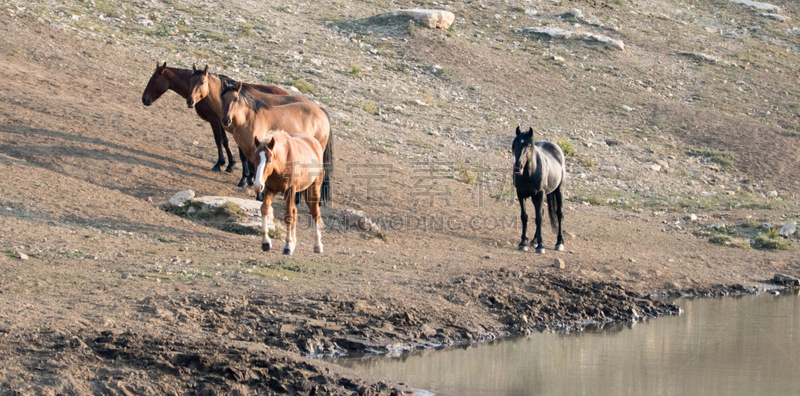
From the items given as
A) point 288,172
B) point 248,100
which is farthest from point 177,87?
point 288,172

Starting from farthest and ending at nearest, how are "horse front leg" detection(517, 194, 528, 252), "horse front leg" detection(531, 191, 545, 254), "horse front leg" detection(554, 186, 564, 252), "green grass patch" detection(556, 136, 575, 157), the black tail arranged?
1. "green grass patch" detection(556, 136, 575, 157)
2. the black tail
3. "horse front leg" detection(554, 186, 564, 252)
4. "horse front leg" detection(517, 194, 528, 252)
5. "horse front leg" detection(531, 191, 545, 254)

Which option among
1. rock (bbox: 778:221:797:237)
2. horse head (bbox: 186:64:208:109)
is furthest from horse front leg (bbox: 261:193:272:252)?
rock (bbox: 778:221:797:237)

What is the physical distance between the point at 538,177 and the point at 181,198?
5622 mm

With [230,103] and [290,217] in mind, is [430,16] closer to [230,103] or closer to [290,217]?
[230,103]

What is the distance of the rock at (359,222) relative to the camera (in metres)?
12.1

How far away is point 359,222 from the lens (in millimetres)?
12180

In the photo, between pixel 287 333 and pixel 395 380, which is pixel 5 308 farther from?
pixel 395 380

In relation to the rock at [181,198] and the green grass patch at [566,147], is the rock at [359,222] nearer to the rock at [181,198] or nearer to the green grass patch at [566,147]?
the rock at [181,198]

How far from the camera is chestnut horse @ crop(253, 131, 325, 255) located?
8.19 meters

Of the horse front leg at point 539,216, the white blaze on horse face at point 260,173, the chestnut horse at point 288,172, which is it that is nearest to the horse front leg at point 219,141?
the chestnut horse at point 288,172

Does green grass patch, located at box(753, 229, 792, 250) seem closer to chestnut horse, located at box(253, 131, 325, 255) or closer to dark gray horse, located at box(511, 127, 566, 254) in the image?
dark gray horse, located at box(511, 127, 566, 254)

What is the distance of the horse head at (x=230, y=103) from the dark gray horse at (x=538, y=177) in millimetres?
4201

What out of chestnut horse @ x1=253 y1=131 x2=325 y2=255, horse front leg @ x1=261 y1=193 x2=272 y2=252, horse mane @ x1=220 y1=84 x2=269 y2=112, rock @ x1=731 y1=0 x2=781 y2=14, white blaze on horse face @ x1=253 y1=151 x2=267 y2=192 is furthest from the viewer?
rock @ x1=731 y1=0 x2=781 y2=14

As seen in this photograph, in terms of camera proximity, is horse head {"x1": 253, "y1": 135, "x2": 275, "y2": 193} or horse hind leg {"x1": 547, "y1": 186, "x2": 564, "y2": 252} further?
horse hind leg {"x1": 547, "y1": 186, "x2": 564, "y2": 252}
